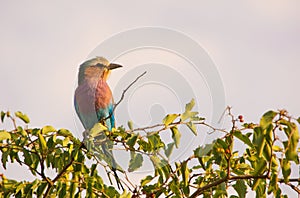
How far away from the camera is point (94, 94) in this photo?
4902 millimetres

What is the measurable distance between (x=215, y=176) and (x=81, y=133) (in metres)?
0.95

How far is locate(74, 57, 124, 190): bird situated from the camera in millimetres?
4617

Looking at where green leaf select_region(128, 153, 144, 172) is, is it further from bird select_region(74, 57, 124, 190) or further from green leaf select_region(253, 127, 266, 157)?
bird select_region(74, 57, 124, 190)

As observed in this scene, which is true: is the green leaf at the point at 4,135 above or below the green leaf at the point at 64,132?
below

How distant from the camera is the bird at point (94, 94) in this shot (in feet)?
15.1

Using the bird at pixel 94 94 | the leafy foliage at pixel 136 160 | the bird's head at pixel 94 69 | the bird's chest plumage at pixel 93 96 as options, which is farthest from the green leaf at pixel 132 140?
the bird's head at pixel 94 69

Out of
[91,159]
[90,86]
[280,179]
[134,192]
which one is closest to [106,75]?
[90,86]

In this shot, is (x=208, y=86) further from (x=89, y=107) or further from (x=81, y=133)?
(x=89, y=107)

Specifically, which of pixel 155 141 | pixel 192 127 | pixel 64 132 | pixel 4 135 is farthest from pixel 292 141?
pixel 4 135

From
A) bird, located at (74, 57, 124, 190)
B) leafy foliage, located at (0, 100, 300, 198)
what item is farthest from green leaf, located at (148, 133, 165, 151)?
bird, located at (74, 57, 124, 190)

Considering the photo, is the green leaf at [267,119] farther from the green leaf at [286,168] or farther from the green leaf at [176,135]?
the green leaf at [176,135]

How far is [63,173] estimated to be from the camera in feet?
10.1

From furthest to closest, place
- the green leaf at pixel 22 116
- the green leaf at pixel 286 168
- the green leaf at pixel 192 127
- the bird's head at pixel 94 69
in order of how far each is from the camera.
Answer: the bird's head at pixel 94 69 → the green leaf at pixel 22 116 → the green leaf at pixel 192 127 → the green leaf at pixel 286 168

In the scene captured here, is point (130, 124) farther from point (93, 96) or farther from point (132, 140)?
point (93, 96)
